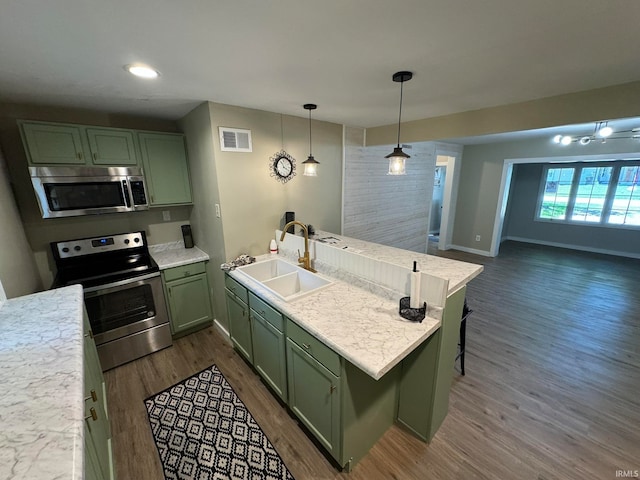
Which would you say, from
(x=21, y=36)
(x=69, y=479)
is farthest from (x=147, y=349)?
(x=21, y=36)

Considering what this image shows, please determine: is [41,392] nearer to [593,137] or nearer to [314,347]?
[314,347]

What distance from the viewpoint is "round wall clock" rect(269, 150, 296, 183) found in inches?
104

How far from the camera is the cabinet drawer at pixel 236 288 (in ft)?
7.10

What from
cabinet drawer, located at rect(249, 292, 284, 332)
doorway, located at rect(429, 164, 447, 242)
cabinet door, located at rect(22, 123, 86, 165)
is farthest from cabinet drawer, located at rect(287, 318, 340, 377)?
doorway, located at rect(429, 164, 447, 242)

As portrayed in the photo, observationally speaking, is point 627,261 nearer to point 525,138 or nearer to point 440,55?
point 525,138

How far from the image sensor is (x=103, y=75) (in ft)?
5.26

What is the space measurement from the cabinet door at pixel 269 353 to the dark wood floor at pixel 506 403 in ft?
0.60

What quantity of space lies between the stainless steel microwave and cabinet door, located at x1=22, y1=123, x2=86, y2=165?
0.08m

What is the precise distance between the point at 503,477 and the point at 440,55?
245cm

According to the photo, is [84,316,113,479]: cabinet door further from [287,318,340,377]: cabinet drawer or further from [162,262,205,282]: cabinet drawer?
[162,262,205,282]: cabinet drawer

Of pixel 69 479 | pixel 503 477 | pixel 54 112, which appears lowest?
pixel 503 477

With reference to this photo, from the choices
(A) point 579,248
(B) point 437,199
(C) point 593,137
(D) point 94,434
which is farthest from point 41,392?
(A) point 579,248

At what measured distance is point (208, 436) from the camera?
70.9 inches

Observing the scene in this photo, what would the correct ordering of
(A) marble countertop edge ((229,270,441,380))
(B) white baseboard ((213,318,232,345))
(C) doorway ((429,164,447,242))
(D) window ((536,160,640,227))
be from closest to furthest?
(A) marble countertop edge ((229,270,441,380))
(B) white baseboard ((213,318,232,345))
(D) window ((536,160,640,227))
(C) doorway ((429,164,447,242))
